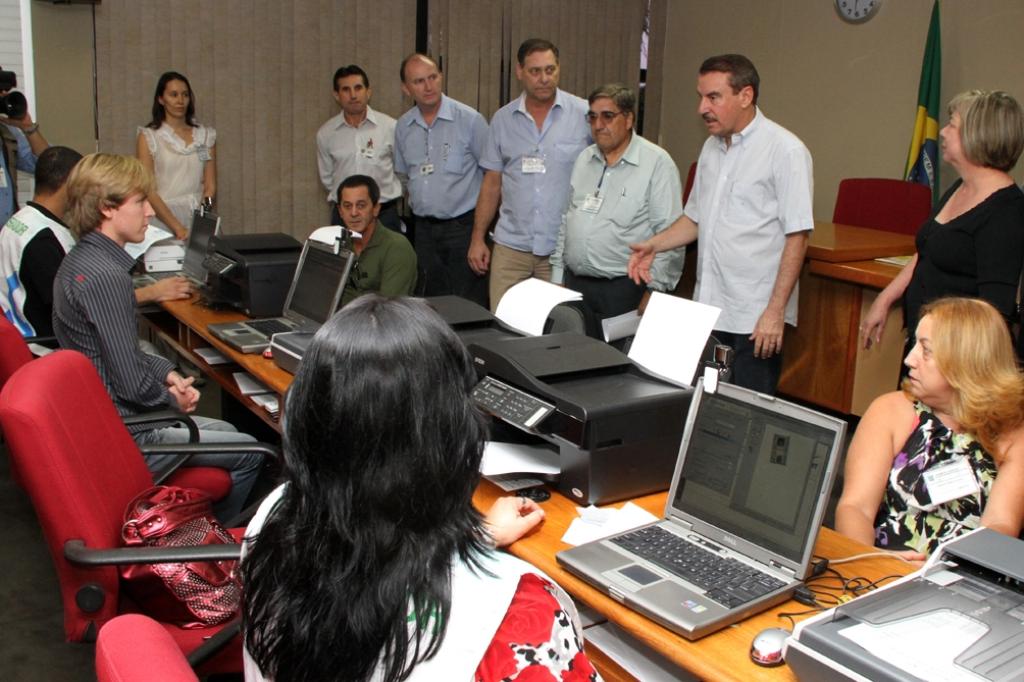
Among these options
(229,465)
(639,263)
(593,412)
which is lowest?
(229,465)

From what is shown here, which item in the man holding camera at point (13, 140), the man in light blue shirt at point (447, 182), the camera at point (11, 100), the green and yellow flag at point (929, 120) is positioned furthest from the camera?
the green and yellow flag at point (929, 120)

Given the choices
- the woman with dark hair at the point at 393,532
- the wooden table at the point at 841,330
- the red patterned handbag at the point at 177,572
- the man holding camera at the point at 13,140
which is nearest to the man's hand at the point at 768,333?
the wooden table at the point at 841,330

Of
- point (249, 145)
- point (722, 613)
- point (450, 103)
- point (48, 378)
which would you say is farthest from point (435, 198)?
point (722, 613)

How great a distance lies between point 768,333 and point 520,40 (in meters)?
4.10

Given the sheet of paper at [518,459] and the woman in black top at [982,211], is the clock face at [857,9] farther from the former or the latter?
the sheet of paper at [518,459]

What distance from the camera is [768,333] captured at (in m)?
3.46

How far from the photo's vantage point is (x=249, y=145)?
6227mm

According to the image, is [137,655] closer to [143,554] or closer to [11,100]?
[143,554]

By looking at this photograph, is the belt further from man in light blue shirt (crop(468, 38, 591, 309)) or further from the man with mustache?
the man with mustache

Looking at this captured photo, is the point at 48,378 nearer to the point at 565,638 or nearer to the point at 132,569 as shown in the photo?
the point at 132,569

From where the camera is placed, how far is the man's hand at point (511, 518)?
185cm

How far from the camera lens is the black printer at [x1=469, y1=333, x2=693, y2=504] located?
2.01 meters

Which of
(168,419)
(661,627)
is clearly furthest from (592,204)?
(661,627)

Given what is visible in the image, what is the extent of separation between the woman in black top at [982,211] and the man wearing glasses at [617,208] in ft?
3.84
